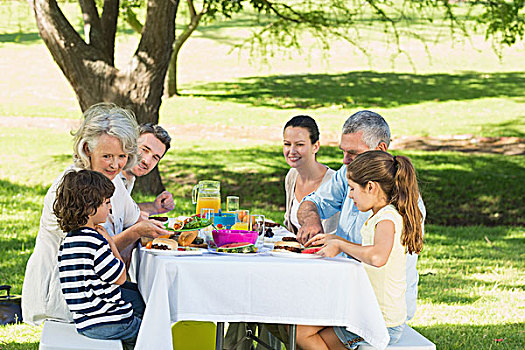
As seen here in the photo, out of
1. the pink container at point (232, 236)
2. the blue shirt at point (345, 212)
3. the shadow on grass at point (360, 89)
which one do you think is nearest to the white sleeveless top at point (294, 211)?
the blue shirt at point (345, 212)

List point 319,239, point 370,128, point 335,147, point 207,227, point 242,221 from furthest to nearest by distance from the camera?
point 335,147 → point 370,128 → point 207,227 → point 242,221 → point 319,239

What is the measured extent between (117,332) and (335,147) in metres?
13.0

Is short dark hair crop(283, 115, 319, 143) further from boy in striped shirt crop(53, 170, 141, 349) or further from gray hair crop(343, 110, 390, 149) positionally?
boy in striped shirt crop(53, 170, 141, 349)

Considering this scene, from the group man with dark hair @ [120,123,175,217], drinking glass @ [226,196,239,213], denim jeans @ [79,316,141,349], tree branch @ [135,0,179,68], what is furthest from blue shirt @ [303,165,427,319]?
tree branch @ [135,0,179,68]

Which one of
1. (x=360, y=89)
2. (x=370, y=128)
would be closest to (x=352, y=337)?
(x=370, y=128)

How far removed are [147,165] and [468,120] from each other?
16.6 m

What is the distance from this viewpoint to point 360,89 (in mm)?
24891

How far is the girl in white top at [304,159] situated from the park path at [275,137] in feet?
38.0

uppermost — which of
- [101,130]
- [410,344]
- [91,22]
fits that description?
[91,22]

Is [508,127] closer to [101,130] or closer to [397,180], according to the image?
[397,180]

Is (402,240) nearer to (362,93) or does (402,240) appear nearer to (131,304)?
(131,304)

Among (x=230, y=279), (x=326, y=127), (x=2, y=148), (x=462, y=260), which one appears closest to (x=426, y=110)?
(x=326, y=127)

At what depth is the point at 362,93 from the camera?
24234mm

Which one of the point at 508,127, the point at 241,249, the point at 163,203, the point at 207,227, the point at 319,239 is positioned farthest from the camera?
the point at 508,127
